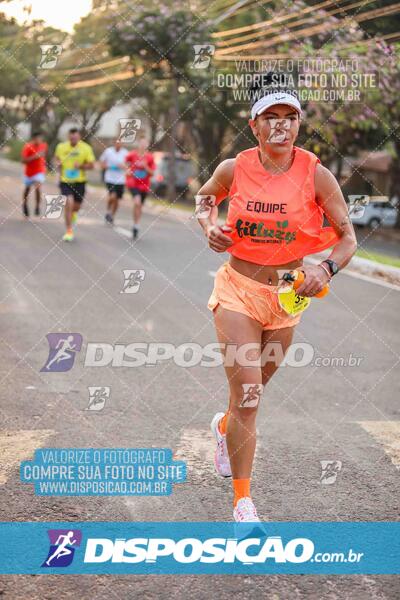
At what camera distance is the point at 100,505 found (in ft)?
14.5

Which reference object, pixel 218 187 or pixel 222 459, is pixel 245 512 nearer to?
pixel 222 459

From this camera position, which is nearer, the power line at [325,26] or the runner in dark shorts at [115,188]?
the runner in dark shorts at [115,188]

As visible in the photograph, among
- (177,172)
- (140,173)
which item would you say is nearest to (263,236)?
(140,173)

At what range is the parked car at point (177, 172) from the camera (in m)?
39.5

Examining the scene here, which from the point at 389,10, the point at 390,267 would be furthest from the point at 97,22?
the point at 390,267

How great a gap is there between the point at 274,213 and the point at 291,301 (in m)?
0.40

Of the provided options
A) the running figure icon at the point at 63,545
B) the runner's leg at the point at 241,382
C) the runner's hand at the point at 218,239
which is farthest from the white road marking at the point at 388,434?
the running figure icon at the point at 63,545

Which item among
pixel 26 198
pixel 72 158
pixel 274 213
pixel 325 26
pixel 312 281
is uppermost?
pixel 325 26

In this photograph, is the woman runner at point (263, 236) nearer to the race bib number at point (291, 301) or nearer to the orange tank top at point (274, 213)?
the orange tank top at point (274, 213)

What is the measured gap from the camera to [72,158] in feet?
50.8

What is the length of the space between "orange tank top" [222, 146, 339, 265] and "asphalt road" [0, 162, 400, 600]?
1.24 m

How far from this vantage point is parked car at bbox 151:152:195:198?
130 feet

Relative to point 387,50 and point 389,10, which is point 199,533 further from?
point 389,10

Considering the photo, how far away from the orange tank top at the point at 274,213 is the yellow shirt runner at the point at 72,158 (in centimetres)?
1152
